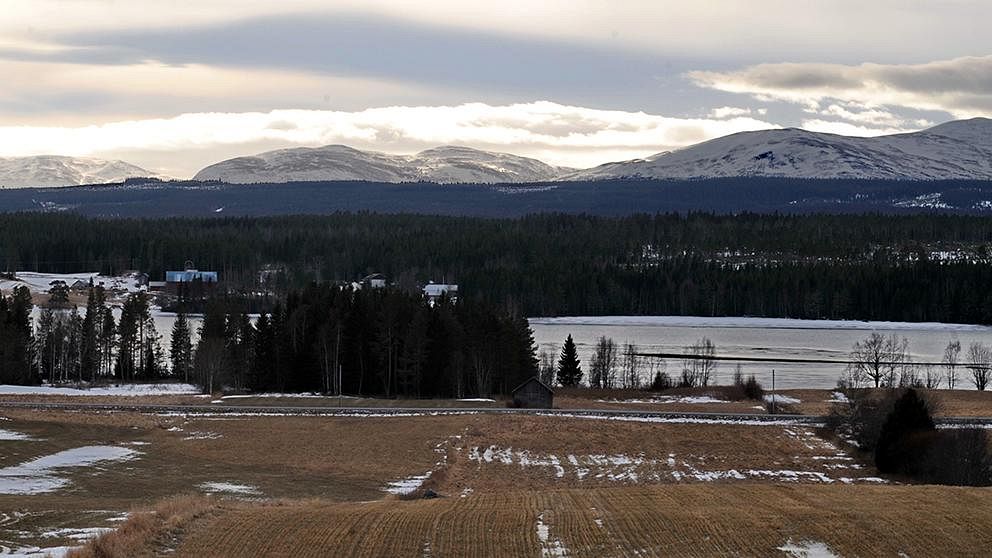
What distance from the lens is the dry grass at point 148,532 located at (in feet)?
82.6

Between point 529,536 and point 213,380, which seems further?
point 213,380

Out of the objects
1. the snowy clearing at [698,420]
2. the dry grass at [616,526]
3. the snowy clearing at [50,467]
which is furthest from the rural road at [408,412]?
the dry grass at [616,526]

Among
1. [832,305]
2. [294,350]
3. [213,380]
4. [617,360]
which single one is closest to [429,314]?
[294,350]

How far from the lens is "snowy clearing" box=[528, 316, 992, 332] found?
175500mm

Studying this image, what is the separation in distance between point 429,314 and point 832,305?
119 meters

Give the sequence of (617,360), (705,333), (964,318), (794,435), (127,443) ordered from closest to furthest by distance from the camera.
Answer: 1. (127,443)
2. (794,435)
3. (617,360)
4. (705,333)
5. (964,318)

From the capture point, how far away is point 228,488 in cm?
4247

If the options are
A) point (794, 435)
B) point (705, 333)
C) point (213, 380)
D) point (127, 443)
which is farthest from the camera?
point (705, 333)

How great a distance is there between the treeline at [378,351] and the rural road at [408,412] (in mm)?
15928

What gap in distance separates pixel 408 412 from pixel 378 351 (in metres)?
19.8

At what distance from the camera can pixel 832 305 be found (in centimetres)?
19462

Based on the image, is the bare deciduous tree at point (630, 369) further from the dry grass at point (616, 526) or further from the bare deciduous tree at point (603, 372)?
the dry grass at point (616, 526)

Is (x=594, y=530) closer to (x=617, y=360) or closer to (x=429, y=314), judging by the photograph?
(x=429, y=314)

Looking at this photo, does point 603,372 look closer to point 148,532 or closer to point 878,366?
point 878,366
